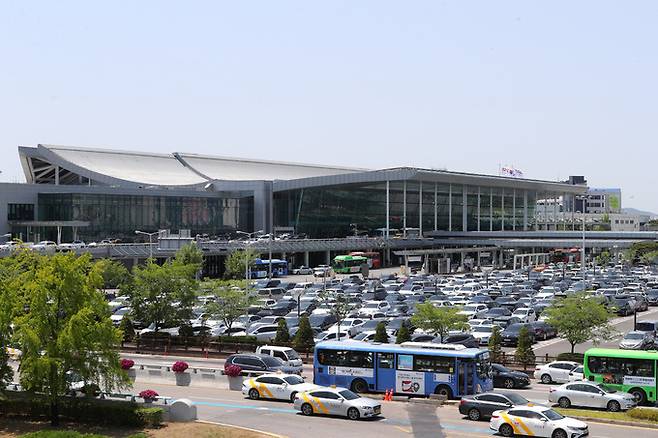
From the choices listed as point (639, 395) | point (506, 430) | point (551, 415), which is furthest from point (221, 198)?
point (551, 415)

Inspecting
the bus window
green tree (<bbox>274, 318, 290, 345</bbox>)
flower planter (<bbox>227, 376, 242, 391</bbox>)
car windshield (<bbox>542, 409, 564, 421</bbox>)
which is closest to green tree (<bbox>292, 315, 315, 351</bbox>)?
green tree (<bbox>274, 318, 290, 345</bbox>)

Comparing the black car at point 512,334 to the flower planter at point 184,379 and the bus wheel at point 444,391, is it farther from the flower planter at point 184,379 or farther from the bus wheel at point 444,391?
the flower planter at point 184,379

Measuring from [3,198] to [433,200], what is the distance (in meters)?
64.6

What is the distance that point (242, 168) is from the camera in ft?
472

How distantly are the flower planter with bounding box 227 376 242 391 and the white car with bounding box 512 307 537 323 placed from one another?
27647 mm

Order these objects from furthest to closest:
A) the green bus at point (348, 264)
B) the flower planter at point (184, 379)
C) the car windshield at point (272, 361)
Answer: the green bus at point (348, 264) → the car windshield at point (272, 361) → the flower planter at point (184, 379)

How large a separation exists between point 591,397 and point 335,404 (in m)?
9.35

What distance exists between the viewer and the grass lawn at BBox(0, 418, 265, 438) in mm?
28453

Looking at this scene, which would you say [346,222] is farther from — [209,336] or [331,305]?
[209,336]

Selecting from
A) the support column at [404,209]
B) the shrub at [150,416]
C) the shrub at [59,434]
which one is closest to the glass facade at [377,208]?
the support column at [404,209]

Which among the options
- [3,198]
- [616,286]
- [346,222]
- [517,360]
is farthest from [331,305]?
[346,222]

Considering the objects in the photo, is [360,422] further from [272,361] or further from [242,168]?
[242,168]

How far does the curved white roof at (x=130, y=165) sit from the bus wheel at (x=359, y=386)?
281ft

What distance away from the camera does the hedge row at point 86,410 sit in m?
30.6
